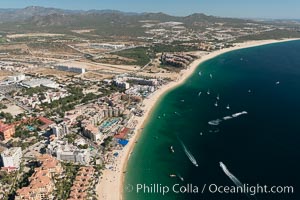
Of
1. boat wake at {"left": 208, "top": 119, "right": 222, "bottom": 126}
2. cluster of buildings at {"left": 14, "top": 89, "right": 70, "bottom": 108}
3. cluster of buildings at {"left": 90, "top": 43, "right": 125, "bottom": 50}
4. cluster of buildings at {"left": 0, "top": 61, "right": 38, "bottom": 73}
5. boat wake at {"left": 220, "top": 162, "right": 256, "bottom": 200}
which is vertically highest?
cluster of buildings at {"left": 90, "top": 43, "right": 125, "bottom": 50}

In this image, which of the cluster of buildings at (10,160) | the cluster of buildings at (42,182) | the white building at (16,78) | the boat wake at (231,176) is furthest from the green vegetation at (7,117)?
the boat wake at (231,176)

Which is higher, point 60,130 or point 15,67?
point 15,67

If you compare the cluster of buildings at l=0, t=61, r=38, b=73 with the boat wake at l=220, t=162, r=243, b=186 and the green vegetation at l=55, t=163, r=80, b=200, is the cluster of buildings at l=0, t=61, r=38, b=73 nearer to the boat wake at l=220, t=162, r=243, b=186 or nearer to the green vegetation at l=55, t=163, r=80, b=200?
the green vegetation at l=55, t=163, r=80, b=200

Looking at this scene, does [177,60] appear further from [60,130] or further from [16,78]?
[60,130]

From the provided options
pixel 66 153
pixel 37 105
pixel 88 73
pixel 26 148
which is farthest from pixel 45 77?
pixel 66 153

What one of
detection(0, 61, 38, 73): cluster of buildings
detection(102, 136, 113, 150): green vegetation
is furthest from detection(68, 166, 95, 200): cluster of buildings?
detection(0, 61, 38, 73): cluster of buildings

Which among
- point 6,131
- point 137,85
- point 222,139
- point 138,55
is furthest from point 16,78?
point 222,139
